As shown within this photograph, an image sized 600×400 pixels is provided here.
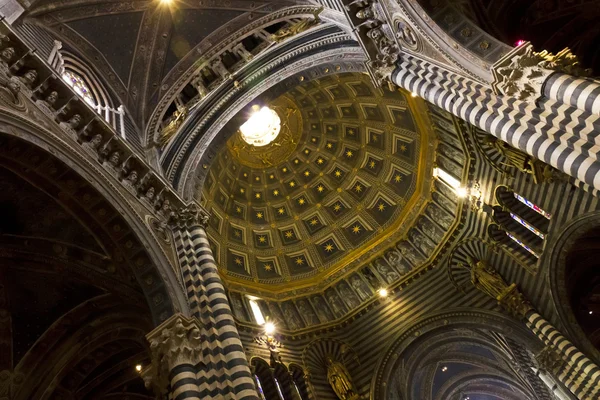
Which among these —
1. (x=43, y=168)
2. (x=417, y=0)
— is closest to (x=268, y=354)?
(x=43, y=168)

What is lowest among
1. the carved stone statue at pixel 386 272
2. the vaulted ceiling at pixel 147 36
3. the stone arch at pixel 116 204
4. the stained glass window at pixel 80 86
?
the stone arch at pixel 116 204

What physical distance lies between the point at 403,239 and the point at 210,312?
1266 centimetres

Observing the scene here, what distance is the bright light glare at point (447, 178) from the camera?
19.8 meters

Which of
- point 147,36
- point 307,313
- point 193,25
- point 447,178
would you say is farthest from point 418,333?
point 147,36

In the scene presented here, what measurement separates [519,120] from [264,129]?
17180 mm

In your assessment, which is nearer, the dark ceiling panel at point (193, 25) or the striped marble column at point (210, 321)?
the striped marble column at point (210, 321)

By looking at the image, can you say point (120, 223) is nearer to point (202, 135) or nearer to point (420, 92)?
point (202, 135)

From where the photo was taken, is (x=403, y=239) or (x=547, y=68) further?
(x=403, y=239)

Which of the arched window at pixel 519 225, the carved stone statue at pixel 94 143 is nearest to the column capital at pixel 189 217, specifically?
the carved stone statue at pixel 94 143

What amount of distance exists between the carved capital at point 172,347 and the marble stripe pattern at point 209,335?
0.24 m

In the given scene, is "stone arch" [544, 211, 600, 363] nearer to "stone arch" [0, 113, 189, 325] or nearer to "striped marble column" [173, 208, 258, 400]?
"striped marble column" [173, 208, 258, 400]

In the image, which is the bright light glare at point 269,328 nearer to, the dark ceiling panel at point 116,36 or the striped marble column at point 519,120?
the dark ceiling panel at point 116,36

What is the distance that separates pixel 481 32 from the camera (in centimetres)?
1124

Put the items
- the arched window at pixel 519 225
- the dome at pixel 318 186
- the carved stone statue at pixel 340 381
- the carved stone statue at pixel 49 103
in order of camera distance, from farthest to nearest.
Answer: the dome at pixel 318 186, the carved stone statue at pixel 340 381, the arched window at pixel 519 225, the carved stone statue at pixel 49 103
